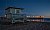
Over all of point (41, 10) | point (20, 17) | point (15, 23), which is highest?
point (41, 10)

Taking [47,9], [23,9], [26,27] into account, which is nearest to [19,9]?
[23,9]

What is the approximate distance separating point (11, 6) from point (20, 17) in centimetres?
30

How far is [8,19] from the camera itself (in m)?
1.36

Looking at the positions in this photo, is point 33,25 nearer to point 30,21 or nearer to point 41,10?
point 30,21

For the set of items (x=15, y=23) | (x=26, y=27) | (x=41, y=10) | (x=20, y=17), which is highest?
(x=41, y=10)

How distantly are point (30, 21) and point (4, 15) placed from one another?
21.9 inches

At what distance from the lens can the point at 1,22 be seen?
1377 mm

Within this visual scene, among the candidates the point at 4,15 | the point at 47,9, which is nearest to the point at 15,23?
the point at 4,15

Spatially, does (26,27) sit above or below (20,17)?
below

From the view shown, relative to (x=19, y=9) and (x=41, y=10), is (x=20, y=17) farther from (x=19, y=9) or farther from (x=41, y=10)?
(x=41, y=10)

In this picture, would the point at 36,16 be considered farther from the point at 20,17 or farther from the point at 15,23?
the point at 15,23

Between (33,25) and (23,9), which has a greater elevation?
(23,9)

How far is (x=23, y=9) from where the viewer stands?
1385 millimetres

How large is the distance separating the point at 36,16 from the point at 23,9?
1.01 feet
